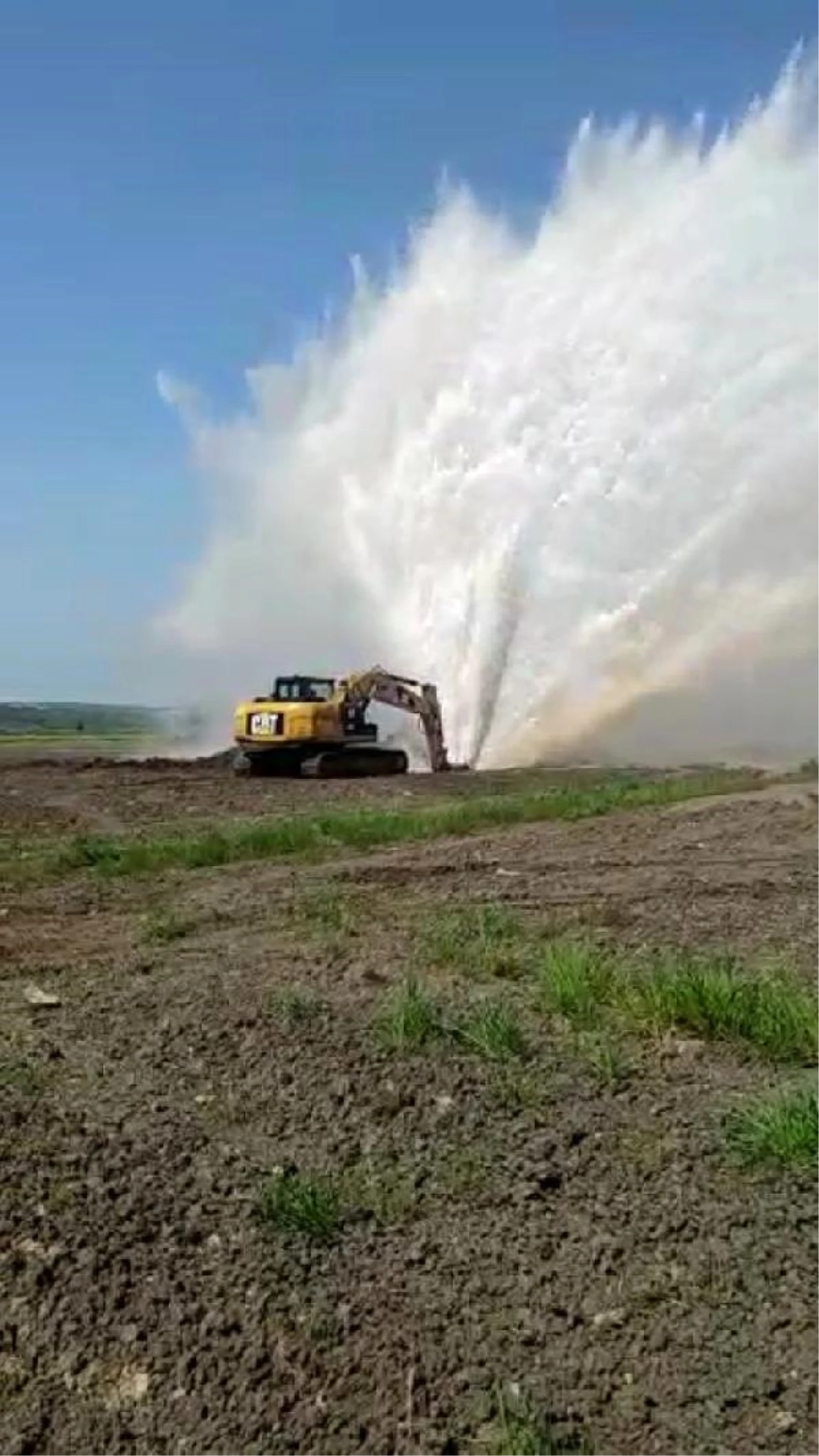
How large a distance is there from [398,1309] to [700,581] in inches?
1400

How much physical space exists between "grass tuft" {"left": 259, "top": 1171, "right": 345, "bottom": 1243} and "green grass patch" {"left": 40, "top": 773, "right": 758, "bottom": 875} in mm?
11504

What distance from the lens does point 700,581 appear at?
3947 centimetres

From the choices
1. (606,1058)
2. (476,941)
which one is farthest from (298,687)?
(606,1058)

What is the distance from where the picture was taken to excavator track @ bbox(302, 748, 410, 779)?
34.4 meters

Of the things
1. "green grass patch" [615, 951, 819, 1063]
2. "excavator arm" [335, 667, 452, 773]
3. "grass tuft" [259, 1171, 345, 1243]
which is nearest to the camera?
"grass tuft" [259, 1171, 345, 1243]

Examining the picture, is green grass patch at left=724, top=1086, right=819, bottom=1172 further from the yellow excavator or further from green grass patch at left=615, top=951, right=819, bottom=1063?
the yellow excavator

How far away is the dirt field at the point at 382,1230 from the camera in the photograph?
4.63 m

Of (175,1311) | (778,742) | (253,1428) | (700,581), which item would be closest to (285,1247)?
(175,1311)

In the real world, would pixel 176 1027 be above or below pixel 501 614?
below

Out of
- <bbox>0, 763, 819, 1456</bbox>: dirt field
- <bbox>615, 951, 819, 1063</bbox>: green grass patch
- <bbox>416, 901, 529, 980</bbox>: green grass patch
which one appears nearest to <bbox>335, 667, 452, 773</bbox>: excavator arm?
<bbox>416, 901, 529, 980</bbox>: green grass patch

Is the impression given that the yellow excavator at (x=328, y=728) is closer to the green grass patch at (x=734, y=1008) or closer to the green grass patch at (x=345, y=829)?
the green grass patch at (x=345, y=829)

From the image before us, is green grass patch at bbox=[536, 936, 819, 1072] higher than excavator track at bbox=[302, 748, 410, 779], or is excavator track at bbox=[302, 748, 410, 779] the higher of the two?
excavator track at bbox=[302, 748, 410, 779]

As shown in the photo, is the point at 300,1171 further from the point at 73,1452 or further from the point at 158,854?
the point at 158,854

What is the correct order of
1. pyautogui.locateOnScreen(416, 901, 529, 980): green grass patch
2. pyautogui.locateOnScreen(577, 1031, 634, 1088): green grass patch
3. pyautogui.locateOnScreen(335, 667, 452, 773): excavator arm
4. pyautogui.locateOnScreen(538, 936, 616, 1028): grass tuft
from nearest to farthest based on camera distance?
pyautogui.locateOnScreen(577, 1031, 634, 1088): green grass patch, pyautogui.locateOnScreen(538, 936, 616, 1028): grass tuft, pyautogui.locateOnScreen(416, 901, 529, 980): green grass patch, pyautogui.locateOnScreen(335, 667, 452, 773): excavator arm
